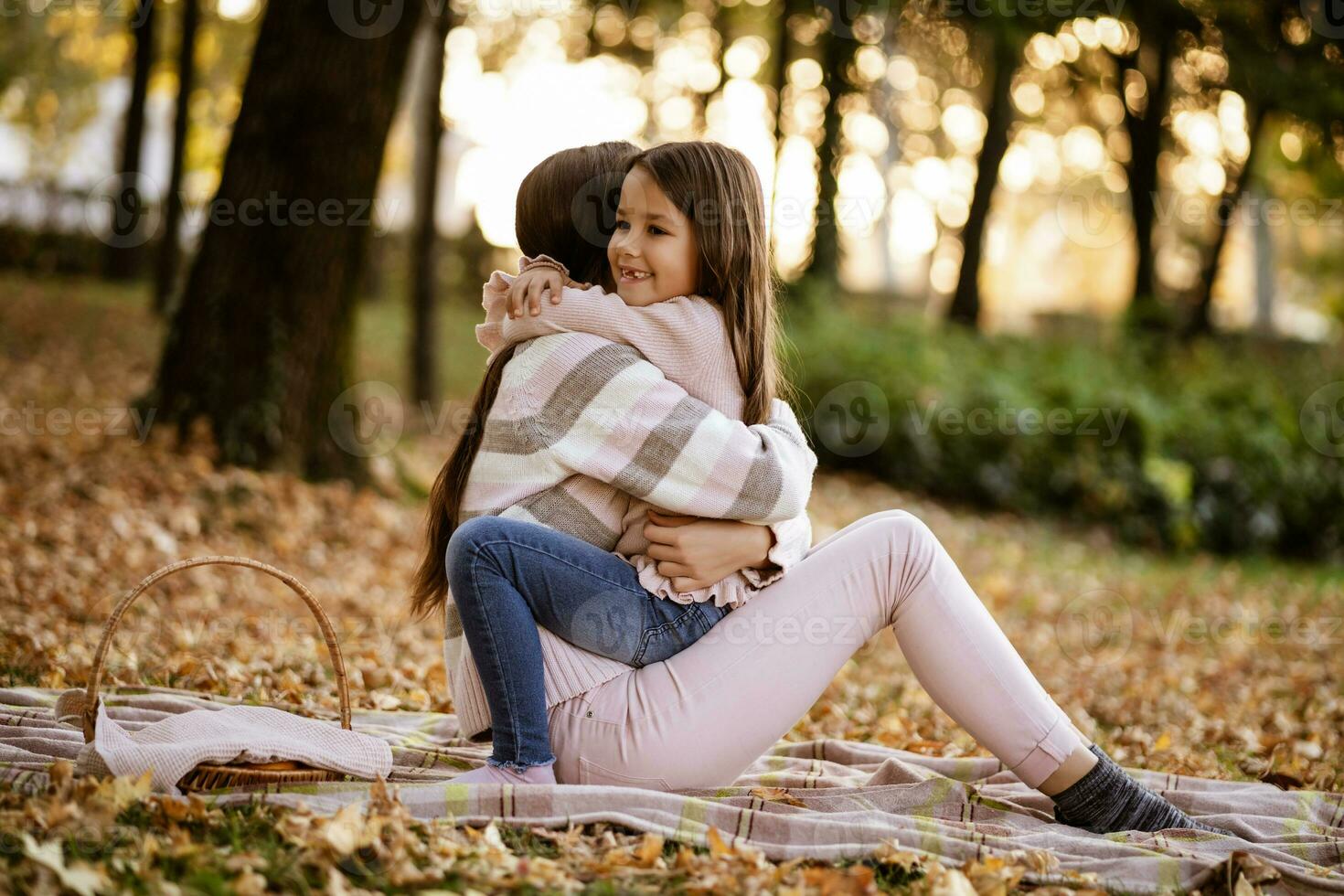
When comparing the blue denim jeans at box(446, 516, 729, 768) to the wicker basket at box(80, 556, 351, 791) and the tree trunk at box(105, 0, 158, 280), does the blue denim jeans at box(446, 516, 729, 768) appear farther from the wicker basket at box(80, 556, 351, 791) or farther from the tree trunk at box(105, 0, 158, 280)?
the tree trunk at box(105, 0, 158, 280)

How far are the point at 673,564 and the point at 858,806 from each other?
0.80 m

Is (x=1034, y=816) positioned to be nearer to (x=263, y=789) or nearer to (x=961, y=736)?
(x=961, y=736)

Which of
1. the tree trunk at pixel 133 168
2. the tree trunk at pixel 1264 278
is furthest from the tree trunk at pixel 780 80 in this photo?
the tree trunk at pixel 1264 278

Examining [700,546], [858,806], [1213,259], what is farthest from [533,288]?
[1213,259]

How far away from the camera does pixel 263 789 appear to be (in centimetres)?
263

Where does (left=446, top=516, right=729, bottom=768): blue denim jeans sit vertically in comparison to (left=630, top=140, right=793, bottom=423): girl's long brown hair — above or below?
below

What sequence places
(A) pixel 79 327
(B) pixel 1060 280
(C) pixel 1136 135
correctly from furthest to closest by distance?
(B) pixel 1060 280, (C) pixel 1136 135, (A) pixel 79 327

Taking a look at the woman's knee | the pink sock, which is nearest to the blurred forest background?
the woman's knee

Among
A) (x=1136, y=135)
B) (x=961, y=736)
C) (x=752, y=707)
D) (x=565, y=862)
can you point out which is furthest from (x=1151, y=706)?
(x=1136, y=135)

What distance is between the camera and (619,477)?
2.71 metres

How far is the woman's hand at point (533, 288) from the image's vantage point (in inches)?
109

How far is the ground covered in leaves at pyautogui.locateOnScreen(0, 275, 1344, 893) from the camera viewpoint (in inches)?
92.4

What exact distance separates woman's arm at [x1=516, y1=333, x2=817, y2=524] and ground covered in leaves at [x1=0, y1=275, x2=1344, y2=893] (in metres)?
0.75

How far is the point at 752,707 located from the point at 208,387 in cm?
464
